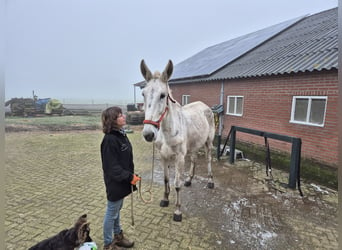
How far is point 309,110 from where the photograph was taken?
16.0 feet

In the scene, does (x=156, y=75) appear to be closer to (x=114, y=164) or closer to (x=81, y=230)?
(x=114, y=164)

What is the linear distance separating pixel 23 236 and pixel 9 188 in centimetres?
195

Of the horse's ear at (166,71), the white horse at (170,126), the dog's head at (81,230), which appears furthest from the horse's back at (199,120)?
the dog's head at (81,230)

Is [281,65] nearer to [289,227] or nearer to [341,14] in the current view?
[289,227]

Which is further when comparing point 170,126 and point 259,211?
point 259,211

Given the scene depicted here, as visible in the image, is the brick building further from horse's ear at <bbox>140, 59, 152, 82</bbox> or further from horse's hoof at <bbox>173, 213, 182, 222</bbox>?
horse's ear at <bbox>140, 59, 152, 82</bbox>

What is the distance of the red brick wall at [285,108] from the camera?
14.5 feet

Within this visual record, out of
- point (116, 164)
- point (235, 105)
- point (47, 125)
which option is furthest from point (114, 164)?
point (47, 125)

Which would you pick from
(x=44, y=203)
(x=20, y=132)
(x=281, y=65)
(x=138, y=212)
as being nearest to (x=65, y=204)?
(x=44, y=203)

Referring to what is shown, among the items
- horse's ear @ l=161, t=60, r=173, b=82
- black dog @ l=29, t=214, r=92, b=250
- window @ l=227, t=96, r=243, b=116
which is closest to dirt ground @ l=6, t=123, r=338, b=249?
black dog @ l=29, t=214, r=92, b=250

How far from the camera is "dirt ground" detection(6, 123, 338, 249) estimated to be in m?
2.54

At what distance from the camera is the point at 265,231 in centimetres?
270

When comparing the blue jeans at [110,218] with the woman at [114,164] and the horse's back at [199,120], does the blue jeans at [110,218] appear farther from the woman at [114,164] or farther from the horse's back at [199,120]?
the horse's back at [199,120]

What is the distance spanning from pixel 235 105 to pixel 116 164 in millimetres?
6496
